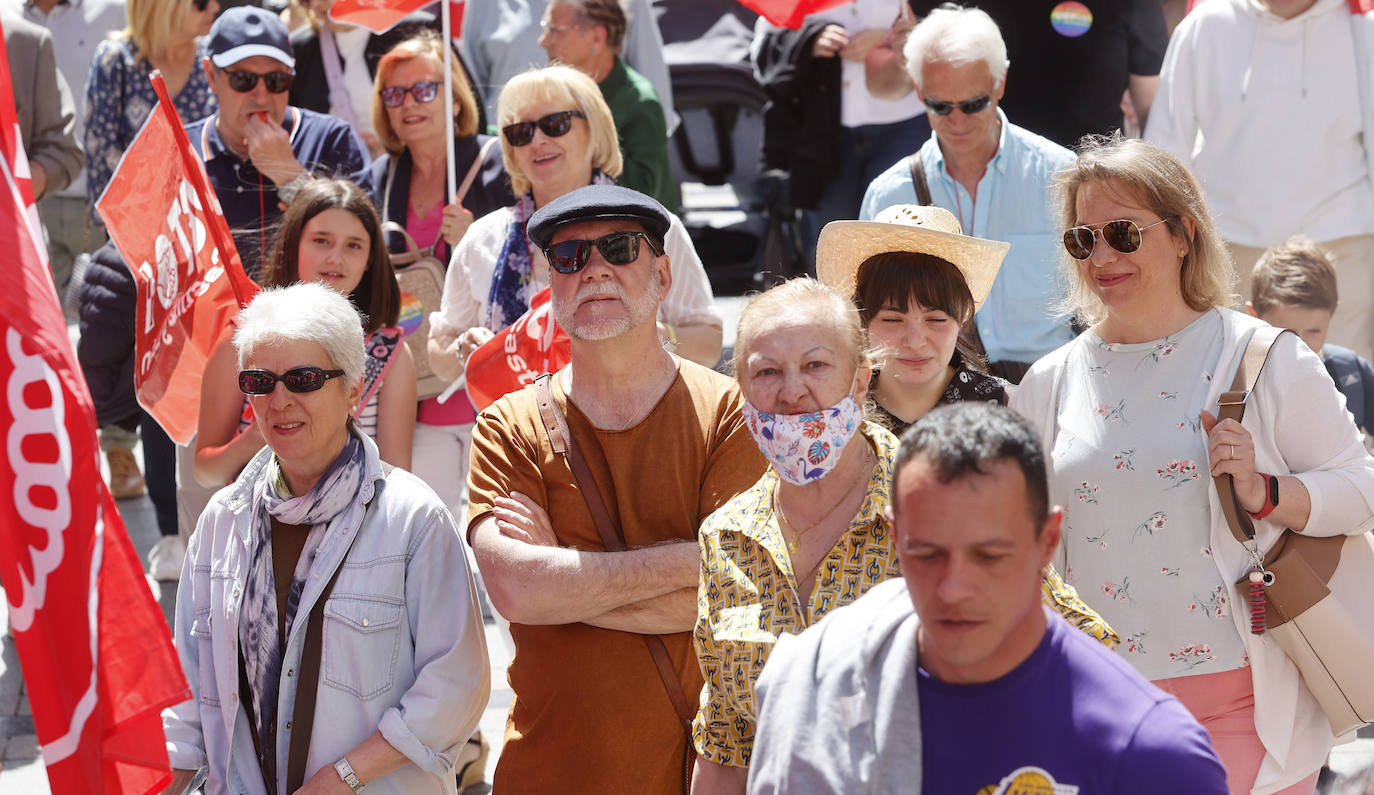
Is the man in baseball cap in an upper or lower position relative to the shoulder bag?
upper

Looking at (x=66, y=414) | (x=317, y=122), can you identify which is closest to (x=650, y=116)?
(x=317, y=122)

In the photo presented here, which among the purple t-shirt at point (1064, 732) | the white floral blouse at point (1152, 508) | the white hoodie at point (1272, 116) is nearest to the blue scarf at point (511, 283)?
the white floral blouse at point (1152, 508)

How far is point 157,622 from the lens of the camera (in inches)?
122

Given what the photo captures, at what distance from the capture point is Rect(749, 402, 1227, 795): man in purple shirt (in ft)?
7.51

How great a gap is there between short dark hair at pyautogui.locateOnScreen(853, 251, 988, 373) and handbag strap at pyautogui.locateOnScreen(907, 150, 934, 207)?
1.16 meters

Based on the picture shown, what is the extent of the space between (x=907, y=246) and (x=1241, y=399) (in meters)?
1.05

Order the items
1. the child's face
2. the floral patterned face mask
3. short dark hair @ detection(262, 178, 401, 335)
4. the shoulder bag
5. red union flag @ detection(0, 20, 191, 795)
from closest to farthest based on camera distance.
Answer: red union flag @ detection(0, 20, 191, 795), the floral patterned face mask, the shoulder bag, short dark hair @ detection(262, 178, 401, 335), the child's face

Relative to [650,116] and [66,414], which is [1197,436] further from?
[650,116]

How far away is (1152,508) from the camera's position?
12.6ft

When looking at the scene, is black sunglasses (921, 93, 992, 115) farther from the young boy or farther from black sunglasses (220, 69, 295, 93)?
black sunglasses (220, 69, 295, 93)

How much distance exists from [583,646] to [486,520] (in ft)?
1.22

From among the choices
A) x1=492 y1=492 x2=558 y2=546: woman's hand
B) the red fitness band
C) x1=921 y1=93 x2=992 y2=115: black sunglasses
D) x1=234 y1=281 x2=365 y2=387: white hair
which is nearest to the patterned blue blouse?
x1=921 y1=93 x2=992 y2=115: black sunglasses

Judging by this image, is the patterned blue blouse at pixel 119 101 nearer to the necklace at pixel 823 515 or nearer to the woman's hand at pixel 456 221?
the woman's hand at pixel 456 221

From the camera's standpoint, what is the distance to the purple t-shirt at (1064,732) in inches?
88.5
